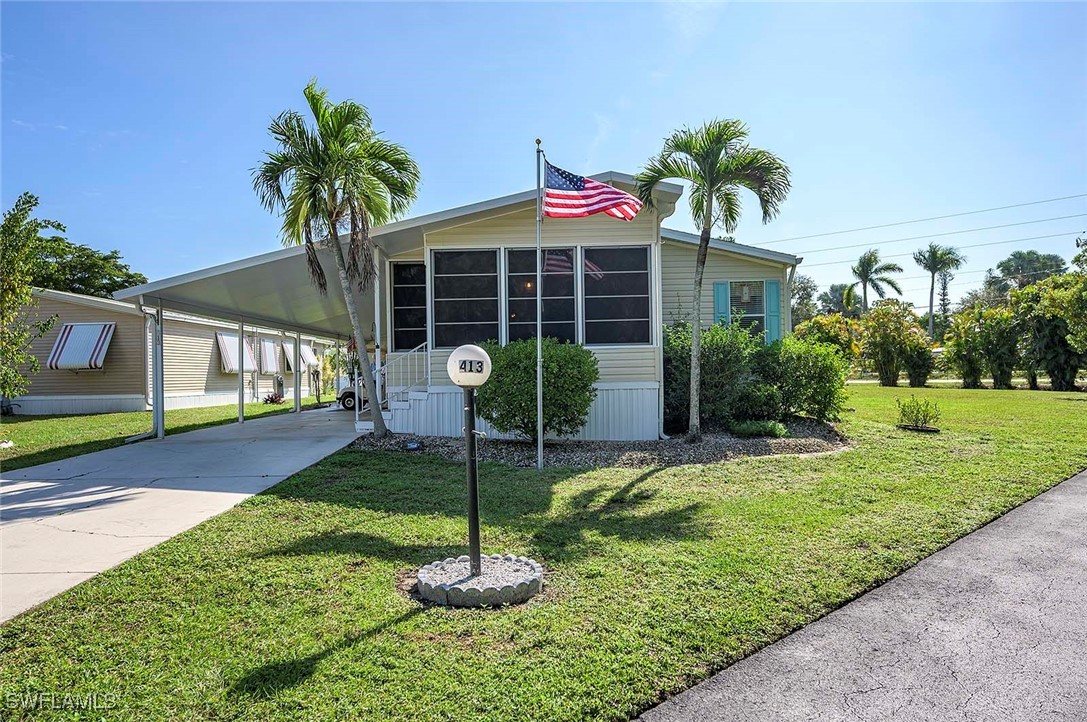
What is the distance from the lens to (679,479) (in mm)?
6547

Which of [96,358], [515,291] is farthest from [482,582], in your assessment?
[96,358]

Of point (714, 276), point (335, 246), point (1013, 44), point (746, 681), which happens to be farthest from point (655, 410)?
point (1013, 44)

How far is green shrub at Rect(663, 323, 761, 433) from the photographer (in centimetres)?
973

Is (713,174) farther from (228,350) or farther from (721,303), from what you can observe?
(228,350)

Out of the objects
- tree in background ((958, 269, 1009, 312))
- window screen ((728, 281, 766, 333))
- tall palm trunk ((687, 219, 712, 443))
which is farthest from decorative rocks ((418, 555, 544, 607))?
tree in background ((958, 269, 1009, 312))

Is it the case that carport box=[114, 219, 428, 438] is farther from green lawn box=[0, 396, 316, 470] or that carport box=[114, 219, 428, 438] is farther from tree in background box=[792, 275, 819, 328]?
tree in background box=[792, 275, 819, 328]

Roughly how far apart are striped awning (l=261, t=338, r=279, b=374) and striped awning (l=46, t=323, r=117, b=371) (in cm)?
598

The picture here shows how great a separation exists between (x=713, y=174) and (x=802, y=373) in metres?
4.33

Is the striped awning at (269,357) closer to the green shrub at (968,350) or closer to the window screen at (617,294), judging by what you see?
the window screen at (617,294)

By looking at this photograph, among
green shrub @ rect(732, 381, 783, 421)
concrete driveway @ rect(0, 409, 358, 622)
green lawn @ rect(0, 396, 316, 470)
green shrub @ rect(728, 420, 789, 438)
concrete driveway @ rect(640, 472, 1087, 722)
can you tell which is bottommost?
concrete driveway @ rect(640, 472, 1087, 722)

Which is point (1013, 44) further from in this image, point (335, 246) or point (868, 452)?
point (335, 246)

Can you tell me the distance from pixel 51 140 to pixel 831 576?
40.6 ft

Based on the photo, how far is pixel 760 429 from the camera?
923 centimetres

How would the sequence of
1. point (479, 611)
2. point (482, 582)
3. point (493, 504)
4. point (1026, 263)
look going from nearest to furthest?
point (479, 611), point (482, 582), point (493, 504), point (1026, 263)
